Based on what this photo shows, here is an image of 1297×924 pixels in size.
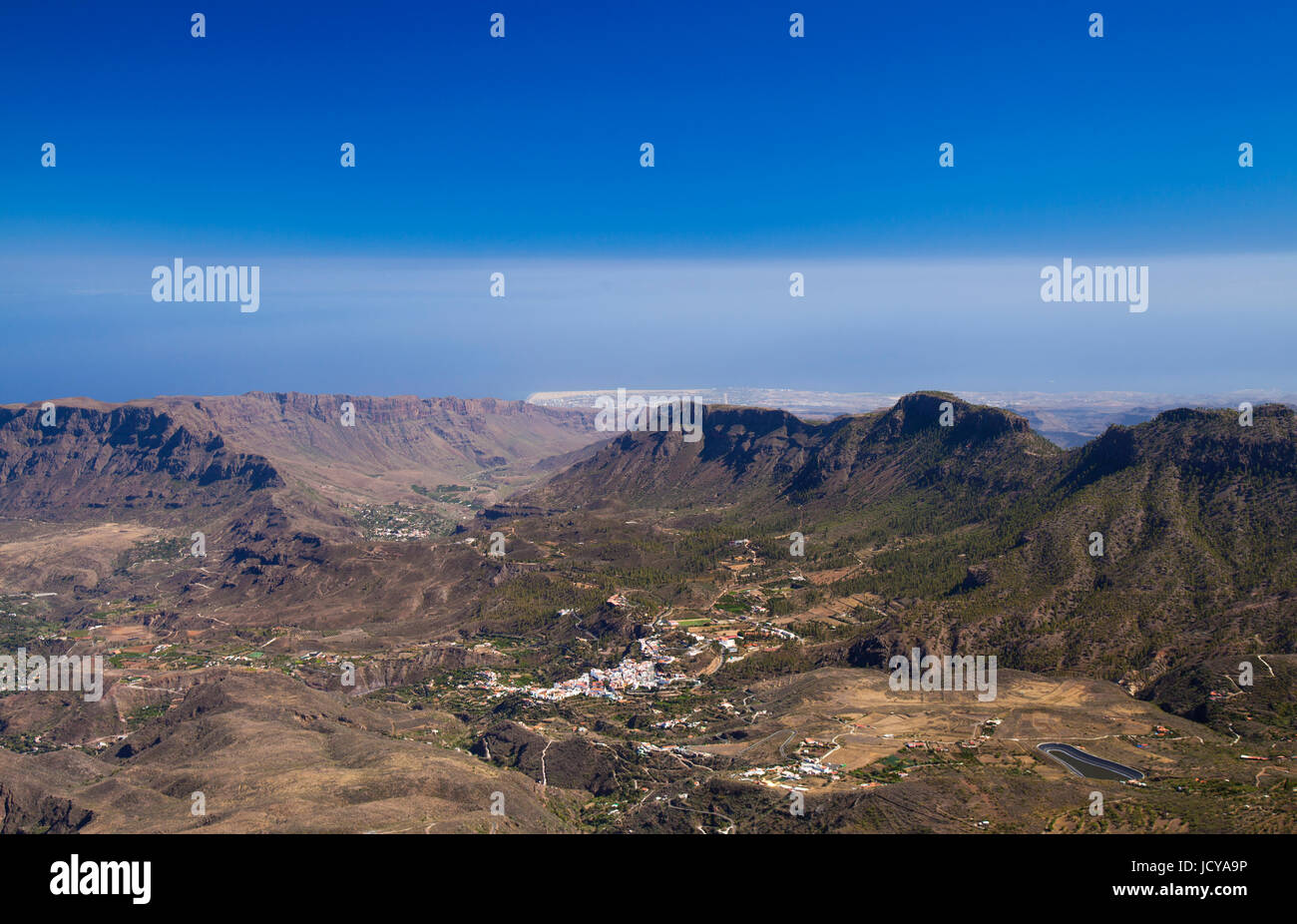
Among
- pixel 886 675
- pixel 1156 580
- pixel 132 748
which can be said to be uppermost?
pixel 1156 580

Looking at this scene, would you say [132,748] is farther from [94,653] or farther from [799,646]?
[799,646]

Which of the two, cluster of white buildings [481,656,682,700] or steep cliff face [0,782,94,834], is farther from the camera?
cluster of white buildings [481,656,682,700]

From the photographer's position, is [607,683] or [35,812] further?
[607,683]

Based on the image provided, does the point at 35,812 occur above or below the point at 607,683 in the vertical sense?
above

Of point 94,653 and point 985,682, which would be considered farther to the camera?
point 94,653

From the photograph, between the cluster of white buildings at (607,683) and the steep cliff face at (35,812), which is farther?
the cluster of white buildings at (607,683)
